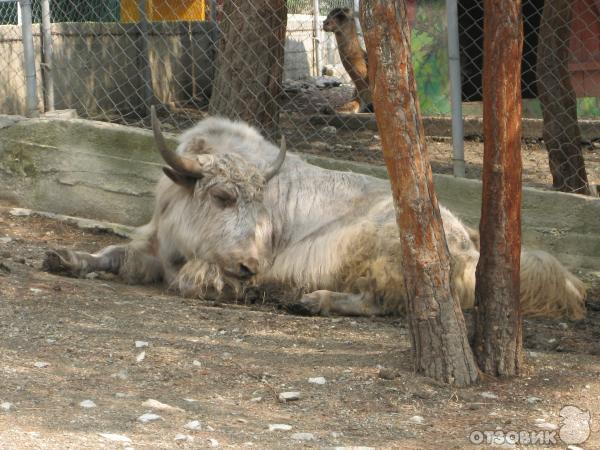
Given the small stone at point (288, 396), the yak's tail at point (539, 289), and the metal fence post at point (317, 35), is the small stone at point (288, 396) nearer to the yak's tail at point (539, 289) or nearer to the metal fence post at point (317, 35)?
the yak's tail at point (539, 289)

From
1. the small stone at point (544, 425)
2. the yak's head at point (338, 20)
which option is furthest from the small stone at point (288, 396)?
the yak's head at point (338, 20)

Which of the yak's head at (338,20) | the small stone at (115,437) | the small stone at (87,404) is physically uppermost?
the yak's head at (338,20)

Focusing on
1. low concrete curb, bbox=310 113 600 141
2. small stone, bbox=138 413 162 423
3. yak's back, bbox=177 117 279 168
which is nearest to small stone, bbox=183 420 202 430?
small stone, bbox=138 413 162 423

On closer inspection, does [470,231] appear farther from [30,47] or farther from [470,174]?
[30,47]

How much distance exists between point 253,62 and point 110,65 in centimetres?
327

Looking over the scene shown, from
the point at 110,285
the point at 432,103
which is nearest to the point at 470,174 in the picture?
the point at 432,103

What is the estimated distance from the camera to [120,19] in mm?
12484

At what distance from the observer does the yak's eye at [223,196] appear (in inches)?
245

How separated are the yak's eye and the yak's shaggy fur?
0.01 meters

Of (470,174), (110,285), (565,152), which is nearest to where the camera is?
(110,285)

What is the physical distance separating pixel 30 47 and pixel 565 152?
4254mm

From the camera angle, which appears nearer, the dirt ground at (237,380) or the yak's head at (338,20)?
the dirt ground at (237,380)

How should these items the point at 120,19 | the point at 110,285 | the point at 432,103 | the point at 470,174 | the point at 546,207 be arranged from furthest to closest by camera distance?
the point at 120,19 < the point at 432,103 < the point at 470,174 < the point at 546,207 < the point at 110,285

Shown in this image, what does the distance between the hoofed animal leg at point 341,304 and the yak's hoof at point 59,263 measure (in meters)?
1.52
